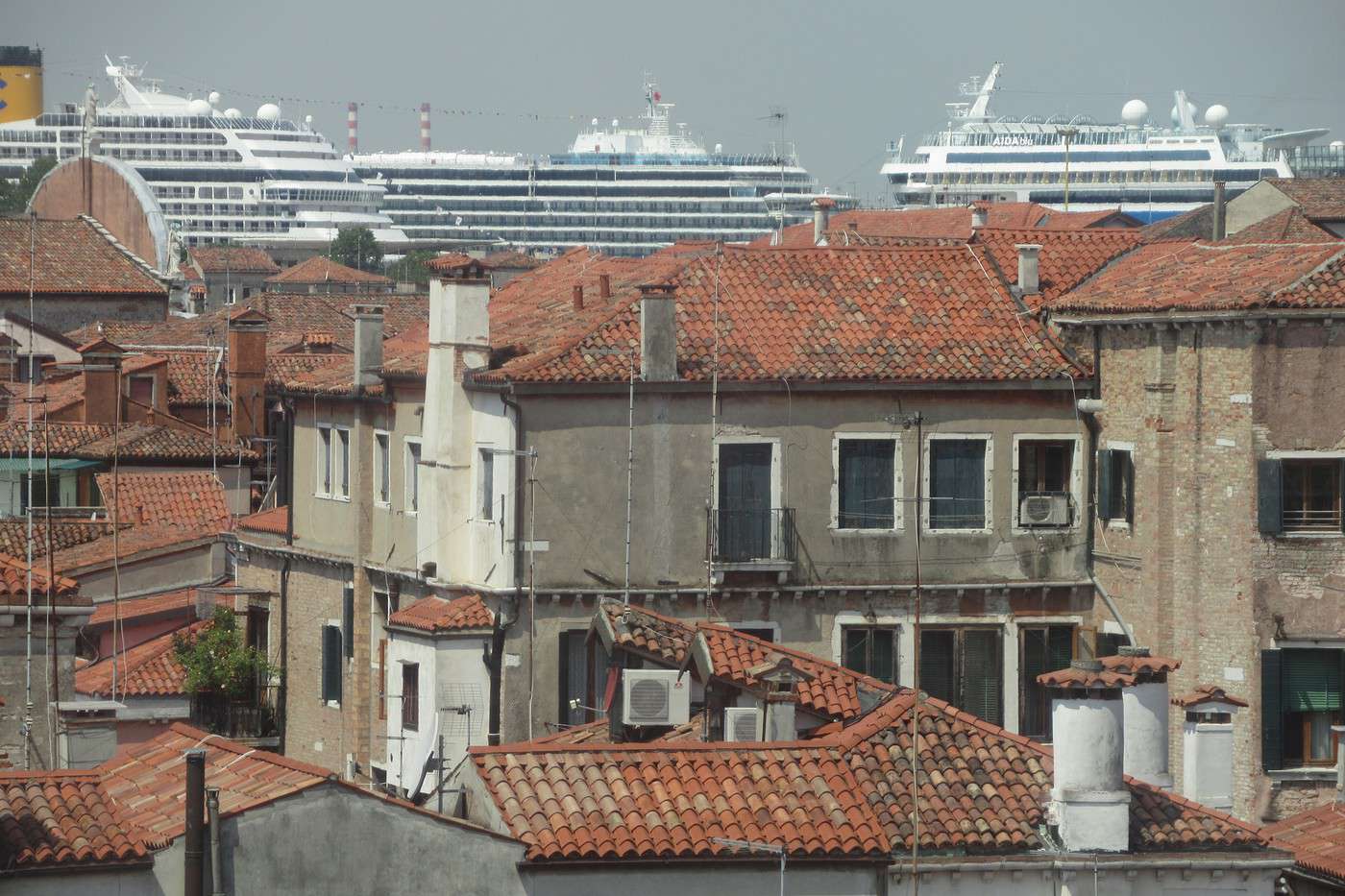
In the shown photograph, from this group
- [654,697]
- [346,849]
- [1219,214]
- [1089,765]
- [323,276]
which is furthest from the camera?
[323,276]

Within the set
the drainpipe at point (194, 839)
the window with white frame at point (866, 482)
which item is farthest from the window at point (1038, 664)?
the drainpipe at point (194, 839)

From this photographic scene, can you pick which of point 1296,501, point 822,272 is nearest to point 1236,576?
point 1296,501

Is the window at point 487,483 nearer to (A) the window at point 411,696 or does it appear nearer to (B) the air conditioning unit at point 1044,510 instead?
(A) the window at point 411,696

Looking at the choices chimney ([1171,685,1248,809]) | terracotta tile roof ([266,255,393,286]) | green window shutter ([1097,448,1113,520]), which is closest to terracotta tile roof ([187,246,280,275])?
terracotta tile roof ([266,255,393,286])

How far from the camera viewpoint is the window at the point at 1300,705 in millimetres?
27516

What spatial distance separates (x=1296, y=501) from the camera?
27891 millimetres

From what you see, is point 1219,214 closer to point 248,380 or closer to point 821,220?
point 821,220

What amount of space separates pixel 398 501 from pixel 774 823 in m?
15.0

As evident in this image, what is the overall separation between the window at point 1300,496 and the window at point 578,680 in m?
6.83

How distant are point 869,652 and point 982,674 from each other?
1.31 metres

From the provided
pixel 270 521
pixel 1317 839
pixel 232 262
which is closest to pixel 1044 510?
pixel 1317 839

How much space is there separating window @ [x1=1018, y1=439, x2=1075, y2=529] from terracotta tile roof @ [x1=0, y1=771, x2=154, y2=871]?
14.9m

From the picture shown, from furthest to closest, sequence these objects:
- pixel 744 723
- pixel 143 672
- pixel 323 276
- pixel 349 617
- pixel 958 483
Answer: pixel 323 276, pixel 143 672, pixel 349 617, pixel 958 483, pixel 744 723

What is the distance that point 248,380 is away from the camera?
1809 inches
